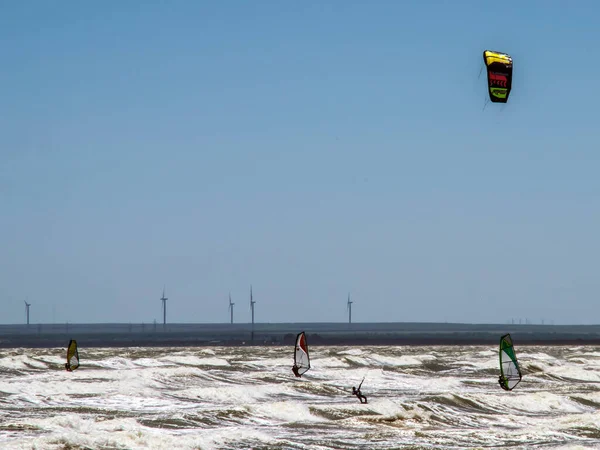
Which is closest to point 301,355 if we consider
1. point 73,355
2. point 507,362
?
point 507,362

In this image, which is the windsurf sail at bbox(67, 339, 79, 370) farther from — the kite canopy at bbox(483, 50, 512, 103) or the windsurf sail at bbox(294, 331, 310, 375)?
the kite canopy at bbox(483, 50, 512, 103)

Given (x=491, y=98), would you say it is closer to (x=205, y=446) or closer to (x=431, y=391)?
(x=205, y=446)

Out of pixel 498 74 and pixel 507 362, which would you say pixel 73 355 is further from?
pixel 498 74

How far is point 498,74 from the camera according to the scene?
2909 cm

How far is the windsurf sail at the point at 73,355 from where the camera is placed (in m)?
51.0

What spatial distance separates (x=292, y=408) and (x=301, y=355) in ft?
46.9

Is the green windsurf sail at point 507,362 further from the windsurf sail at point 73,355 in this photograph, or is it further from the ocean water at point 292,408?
the windsurf sail at point 73,355

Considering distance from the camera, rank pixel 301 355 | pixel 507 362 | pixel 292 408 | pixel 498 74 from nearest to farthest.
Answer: pixel 498 74
pixel 292 408
pixel 507 362
pixel 301 355

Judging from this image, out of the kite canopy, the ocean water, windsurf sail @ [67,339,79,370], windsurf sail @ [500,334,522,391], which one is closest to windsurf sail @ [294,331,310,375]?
the ocean water

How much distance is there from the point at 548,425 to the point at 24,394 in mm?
18959

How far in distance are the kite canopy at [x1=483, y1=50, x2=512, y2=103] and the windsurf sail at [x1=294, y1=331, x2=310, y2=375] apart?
1980 cm

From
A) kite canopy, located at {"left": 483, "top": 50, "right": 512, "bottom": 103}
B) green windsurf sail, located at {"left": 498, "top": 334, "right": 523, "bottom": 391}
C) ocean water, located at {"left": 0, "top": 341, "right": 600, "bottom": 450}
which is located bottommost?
ocean water, located at {"left": 0, "top": 341, "right": 600, "bottom": 450}

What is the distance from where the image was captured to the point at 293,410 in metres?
34.3

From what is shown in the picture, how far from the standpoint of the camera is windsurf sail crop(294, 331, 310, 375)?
154ft
